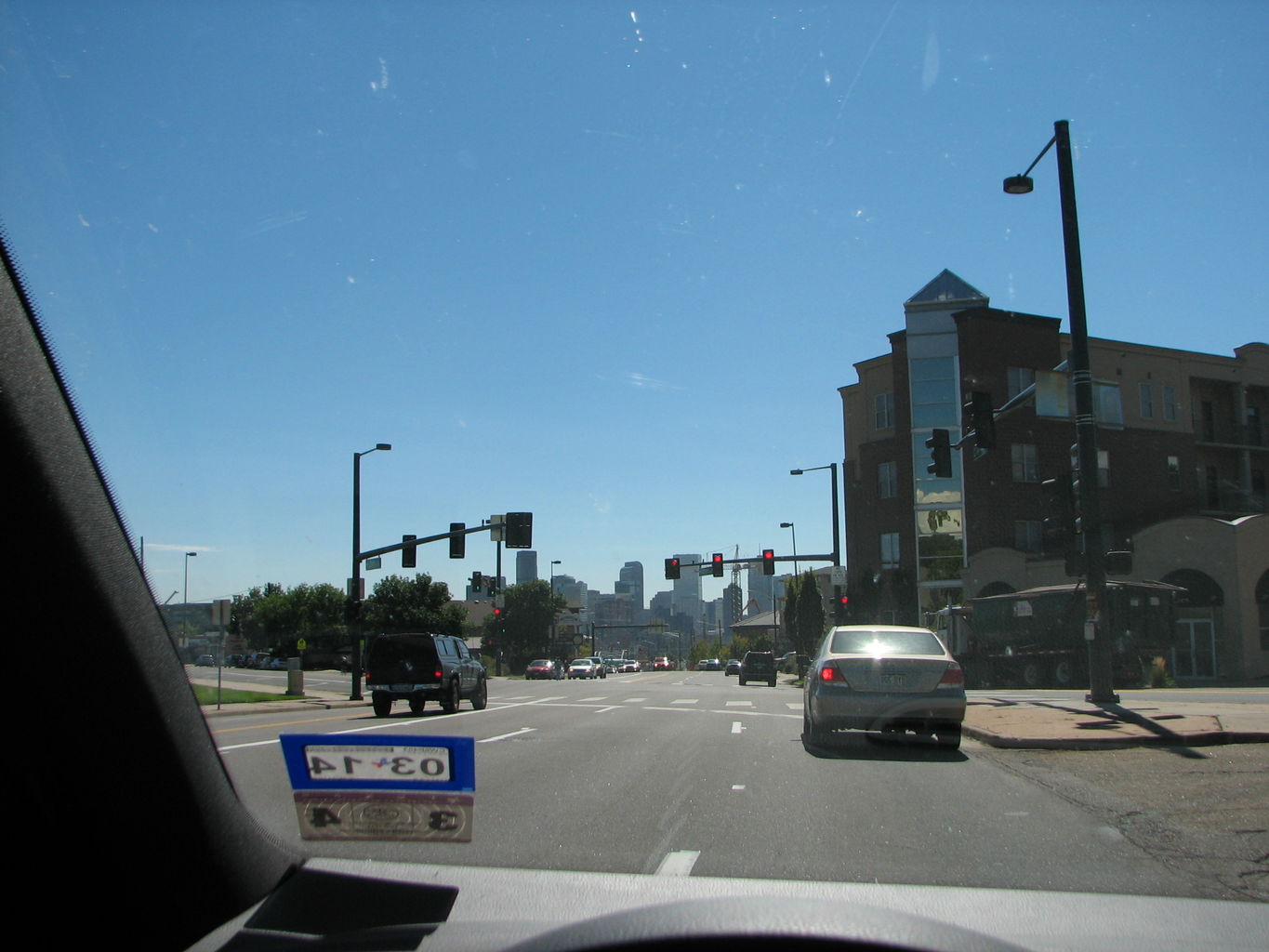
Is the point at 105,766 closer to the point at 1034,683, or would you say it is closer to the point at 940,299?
the point at 1034,683

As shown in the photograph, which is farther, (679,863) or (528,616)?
(528,616)

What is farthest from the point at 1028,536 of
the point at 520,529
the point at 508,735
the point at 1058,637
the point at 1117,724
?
the point at 508,735

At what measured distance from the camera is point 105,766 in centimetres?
300

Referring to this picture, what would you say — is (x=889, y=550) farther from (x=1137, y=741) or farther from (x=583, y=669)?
(x=1137, y=741)

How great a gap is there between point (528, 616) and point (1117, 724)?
232 feet

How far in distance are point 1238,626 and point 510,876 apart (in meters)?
37.0

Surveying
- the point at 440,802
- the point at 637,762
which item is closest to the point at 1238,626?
the point at 637,762

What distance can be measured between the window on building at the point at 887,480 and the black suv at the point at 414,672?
33742mm

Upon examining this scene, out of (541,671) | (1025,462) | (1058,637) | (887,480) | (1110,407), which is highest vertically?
(1110,407)

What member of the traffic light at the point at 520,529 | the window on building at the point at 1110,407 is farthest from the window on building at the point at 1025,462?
the traffic light at the point at 520,529

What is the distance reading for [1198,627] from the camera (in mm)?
36312

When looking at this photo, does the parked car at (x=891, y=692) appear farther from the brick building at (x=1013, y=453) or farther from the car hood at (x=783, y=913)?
the brick building at (x=1013, y=453)

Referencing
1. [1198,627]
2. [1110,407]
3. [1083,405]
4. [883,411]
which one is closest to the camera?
[1083,405]

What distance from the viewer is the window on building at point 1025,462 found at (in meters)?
42.5
